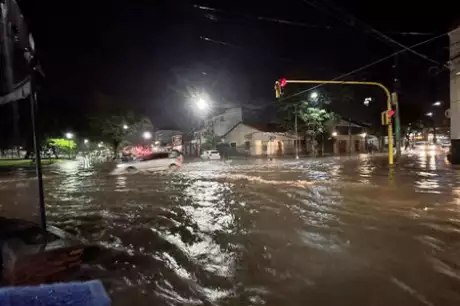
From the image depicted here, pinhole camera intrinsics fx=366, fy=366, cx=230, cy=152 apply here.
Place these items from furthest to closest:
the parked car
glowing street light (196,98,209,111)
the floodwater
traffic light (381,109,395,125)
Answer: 1. glowing street light (196,98,209,111)
2. the parked car
3. traffic light (381,109,395,125)
4. the floodwater

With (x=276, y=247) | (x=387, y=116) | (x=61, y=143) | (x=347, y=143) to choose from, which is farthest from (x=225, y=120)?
(x=276, y=247)

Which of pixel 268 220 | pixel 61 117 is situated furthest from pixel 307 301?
pixel 61 117

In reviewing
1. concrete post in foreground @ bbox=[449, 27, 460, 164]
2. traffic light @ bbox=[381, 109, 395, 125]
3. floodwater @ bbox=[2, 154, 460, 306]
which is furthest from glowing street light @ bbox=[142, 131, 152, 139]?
floodwater @ bbox=[2, 154, 460, 306]

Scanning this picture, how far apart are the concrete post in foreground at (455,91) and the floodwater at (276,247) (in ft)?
48.9

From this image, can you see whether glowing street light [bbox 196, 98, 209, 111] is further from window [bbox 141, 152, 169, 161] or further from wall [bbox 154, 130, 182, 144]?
wall [bbox 154, 130, 182, 144]

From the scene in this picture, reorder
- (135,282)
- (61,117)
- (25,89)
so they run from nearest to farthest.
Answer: (135,282), (25,89), (61,117)

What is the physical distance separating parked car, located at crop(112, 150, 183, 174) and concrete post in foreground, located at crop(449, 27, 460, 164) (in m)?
20.4

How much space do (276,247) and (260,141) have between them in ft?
150

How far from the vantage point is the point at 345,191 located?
13875 millimetres

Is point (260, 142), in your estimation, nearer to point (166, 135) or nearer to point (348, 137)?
point (348, 137)

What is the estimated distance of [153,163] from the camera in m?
28.5

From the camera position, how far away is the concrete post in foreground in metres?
23.9

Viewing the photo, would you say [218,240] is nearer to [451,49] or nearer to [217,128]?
[451,49]

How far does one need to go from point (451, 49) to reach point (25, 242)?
27.1 meters
